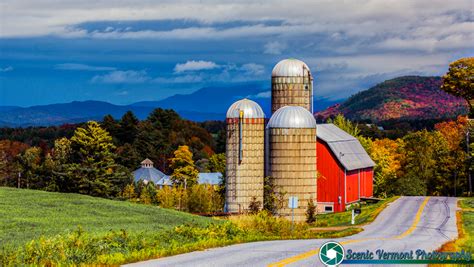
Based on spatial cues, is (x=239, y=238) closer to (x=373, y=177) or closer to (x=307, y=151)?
(x=307, y=151)

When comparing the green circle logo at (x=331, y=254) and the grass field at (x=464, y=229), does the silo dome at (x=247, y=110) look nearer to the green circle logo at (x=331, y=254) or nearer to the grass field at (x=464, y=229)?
the grass field at (x=464, y=229)

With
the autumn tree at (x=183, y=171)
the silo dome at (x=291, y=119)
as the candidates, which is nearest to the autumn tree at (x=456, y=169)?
the silo dome at (x=291, y=119)

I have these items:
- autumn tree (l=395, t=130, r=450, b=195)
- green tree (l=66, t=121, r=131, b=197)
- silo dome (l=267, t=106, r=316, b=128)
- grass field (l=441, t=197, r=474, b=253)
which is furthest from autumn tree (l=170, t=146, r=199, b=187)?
grass field (l=441, t=197, r=474, b=253)

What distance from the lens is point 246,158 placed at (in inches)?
2473

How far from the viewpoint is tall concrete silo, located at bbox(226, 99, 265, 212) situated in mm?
62750

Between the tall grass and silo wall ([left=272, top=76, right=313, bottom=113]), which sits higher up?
silo wall ([left=272, top=76, right=313, bottom=113])

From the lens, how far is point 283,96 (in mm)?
68312

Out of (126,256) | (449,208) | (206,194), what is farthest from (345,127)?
(126,256)

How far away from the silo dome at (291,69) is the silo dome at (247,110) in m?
5.65

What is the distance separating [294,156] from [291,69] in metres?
10.4

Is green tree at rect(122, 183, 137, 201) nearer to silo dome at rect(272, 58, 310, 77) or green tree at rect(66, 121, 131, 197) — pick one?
green tree at rect(66, 121, 131, 197)

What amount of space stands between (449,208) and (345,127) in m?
41.2

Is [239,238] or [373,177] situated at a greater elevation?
[373,177]

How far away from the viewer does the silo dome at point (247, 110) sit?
63094 millimetres
